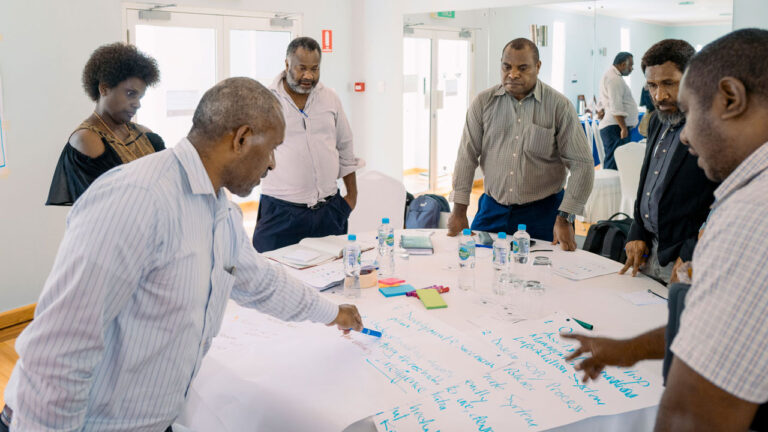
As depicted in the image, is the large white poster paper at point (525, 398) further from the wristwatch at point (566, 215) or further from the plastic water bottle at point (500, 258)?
the wristwatch at point (566, 215)

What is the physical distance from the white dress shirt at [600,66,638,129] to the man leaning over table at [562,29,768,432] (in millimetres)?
4218

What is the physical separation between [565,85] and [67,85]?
3944mm

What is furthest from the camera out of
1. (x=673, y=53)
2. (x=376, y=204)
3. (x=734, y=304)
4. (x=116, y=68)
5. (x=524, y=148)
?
(x=376, y=204)

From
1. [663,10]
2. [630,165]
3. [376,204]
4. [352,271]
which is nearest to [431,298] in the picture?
[352,271]

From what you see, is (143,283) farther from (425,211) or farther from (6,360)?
(425,211)

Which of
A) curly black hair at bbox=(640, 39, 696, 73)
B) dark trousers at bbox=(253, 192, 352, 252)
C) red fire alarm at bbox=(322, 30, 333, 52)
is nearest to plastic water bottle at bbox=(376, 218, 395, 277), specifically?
dark trousers at bbox=(253, 192, 352, 252)

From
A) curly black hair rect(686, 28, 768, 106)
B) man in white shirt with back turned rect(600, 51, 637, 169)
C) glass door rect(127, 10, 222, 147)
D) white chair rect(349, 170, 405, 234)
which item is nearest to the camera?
curly black hair rect(686, 28, 768, 106)

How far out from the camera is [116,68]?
2912 millimetres

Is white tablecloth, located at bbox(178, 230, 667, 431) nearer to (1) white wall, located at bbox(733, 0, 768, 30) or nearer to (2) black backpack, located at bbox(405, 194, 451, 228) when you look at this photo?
(2) black backpack, located at bbox(405, 194, 451, 228)

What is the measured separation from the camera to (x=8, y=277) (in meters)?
4.32

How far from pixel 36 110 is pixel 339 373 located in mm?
3670

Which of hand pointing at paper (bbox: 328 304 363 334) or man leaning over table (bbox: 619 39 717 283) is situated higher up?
man leaning over table (bbox: 619 39 717 283)

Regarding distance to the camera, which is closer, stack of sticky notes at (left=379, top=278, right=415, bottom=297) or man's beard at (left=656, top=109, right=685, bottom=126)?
stack of sticky notes at (left=379, top=278, right=415, bottom=297)

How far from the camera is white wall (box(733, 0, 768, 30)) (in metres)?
4.12
